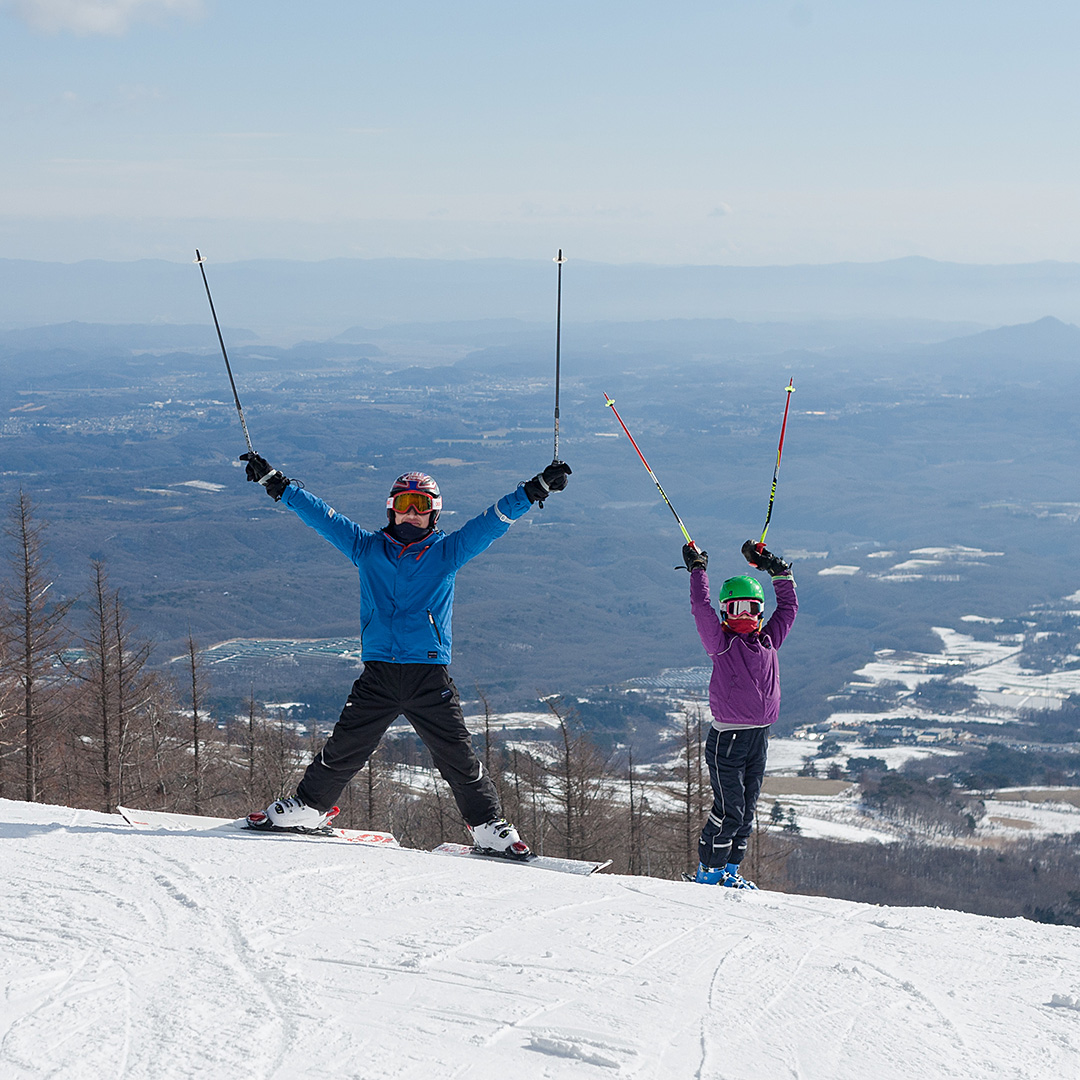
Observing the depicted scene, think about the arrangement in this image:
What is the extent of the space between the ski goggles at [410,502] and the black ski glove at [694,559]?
5.03ft

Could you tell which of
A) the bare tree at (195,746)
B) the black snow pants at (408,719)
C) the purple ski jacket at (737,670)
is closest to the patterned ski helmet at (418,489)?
the black snow pants at (408,719)

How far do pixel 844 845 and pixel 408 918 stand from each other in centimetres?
5456

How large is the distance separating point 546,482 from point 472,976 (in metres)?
2.62

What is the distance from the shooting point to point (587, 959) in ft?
11.4

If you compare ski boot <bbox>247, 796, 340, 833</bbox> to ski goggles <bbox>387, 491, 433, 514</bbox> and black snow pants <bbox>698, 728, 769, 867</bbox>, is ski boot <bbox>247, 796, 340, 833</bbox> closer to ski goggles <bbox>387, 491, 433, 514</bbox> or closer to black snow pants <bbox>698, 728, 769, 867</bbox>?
ski goggles <bbox>387, 491, 433, 514</bbox>

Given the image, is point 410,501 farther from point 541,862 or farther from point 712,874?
point 712,874

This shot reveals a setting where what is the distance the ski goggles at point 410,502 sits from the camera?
5.20 meters

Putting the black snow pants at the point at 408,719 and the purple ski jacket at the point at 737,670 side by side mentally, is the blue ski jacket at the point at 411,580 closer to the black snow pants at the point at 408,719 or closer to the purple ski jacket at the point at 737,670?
the black snow pants at the point at 408,719

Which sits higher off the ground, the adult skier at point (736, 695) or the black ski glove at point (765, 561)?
the black ski glove at point (765, 561)

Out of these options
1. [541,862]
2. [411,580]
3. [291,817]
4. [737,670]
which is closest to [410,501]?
[411,580]

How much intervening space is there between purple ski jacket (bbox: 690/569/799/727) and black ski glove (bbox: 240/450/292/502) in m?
2.20

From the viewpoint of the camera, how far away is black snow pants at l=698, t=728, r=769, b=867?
589 centimetres

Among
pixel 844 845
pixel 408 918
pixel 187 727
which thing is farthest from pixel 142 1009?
pixel 844 845

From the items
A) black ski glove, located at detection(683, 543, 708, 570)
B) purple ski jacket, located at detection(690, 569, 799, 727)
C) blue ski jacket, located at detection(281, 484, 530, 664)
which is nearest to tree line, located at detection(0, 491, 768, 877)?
black ski glove, located at detection(683, 543, 708, 570)
